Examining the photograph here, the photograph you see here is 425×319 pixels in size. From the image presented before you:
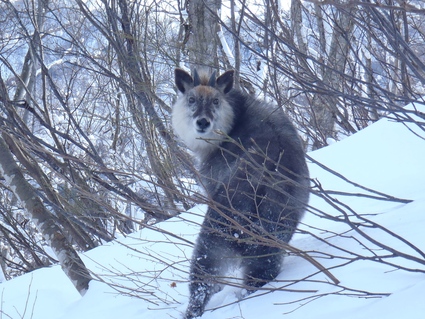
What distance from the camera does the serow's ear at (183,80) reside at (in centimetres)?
549

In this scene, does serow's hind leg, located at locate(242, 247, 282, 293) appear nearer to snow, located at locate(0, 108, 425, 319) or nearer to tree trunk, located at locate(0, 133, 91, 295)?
snow, located at locate(0, 108, 425, 319)

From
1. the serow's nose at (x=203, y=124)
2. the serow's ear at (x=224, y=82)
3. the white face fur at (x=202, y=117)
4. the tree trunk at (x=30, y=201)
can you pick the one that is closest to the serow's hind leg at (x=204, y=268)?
the white face fur at (x=202, y=117)

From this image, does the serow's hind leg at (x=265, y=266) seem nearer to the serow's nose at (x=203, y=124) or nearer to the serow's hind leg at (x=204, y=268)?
the serow's hind leg at (x=204, y=268)

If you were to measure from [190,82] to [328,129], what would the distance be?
235 inches

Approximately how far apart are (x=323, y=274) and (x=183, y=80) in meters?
2.71

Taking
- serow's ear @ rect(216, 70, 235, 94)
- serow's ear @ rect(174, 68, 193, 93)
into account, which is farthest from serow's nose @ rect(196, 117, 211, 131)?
serow's ear @ rect(174, 68, 193, 93)

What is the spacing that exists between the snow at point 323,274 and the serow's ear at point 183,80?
5.05ft

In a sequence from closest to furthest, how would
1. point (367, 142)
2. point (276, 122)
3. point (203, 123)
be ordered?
1. point (276, 122)
2. point (203, 123)
3. point (367, 142)

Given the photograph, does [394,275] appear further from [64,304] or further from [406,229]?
[64,304]

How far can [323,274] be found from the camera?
3.45m

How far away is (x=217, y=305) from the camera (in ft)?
13.2

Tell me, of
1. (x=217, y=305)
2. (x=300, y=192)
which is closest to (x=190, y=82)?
(x=300, y=192)

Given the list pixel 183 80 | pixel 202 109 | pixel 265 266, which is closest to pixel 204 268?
pixel 265 266

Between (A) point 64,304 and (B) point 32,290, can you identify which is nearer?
(A) point 64,304
